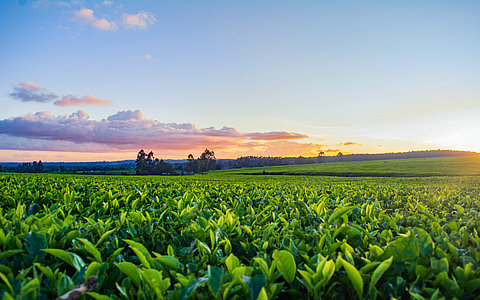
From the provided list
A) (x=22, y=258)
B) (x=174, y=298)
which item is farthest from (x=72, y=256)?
(x=174, y=298)

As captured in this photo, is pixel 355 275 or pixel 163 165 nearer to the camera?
pixel 355 275

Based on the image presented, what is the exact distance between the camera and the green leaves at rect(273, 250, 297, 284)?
5.34 ft

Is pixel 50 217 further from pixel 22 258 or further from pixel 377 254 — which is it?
pixel 377 254

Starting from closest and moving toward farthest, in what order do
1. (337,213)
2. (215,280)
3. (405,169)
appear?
(215,280)
(337,213)
(405,169)

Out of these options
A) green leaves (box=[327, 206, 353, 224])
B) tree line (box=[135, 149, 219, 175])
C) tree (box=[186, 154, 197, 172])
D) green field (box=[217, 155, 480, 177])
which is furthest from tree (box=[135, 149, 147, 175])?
green leaves (box=[327, 206, 353, 224])

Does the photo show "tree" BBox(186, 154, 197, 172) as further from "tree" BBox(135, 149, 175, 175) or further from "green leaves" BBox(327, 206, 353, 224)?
"green leaves" BBox(327, 206, 353, 224)

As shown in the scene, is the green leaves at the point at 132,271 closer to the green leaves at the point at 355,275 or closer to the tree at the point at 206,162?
the green leaves at the point at 355,275

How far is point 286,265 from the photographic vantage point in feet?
5.40

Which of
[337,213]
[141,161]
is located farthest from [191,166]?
[337,213]

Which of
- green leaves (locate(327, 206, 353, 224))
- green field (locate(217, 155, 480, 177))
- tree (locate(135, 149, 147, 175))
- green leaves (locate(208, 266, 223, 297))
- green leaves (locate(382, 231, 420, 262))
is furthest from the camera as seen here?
tree (locate(135, 149, 147, 175))

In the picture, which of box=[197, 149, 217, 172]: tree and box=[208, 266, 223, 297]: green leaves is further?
box=[197, 149, 217, 172]: tree

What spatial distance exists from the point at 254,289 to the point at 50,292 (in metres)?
1.21

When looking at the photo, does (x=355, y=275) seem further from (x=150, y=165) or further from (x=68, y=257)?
(x=150, y=165)

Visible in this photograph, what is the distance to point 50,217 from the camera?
2.70 meters
